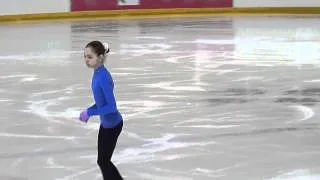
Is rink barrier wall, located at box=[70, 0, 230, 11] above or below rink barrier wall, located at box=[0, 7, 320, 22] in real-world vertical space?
above

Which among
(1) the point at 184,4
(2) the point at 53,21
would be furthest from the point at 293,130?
(1) the point at 184,4

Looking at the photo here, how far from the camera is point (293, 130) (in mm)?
5539

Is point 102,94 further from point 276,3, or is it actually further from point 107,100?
point 276,3

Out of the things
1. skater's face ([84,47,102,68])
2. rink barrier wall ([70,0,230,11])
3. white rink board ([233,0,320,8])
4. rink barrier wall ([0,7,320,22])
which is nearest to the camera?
skater's face ([84,47,102,68])

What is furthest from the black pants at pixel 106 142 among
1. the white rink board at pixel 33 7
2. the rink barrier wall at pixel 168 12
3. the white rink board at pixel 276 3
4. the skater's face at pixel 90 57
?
the white rink board at pixel 276 3

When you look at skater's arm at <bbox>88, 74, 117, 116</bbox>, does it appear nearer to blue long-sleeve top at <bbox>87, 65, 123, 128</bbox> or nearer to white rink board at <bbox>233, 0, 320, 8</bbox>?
blue long-sleeve top at <bbox>87, 65, 123, 128</bbox>

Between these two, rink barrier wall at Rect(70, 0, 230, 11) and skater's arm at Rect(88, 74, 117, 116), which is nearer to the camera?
skater's arm at Rect(88, 74, 117, 116)

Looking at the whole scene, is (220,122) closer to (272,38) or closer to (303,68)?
(303,68)

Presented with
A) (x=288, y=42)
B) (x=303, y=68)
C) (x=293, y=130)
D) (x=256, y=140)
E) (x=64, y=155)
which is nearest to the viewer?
(x=64, y=155)

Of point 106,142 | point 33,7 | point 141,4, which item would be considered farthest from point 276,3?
point 106,142

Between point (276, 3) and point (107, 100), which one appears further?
point (276, 3)

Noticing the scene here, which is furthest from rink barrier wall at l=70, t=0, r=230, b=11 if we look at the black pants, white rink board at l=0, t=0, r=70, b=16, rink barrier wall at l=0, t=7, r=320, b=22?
the black pants

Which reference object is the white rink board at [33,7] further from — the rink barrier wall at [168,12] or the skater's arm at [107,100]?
the skater's arm at [107,100]

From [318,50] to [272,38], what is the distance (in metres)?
2.36
